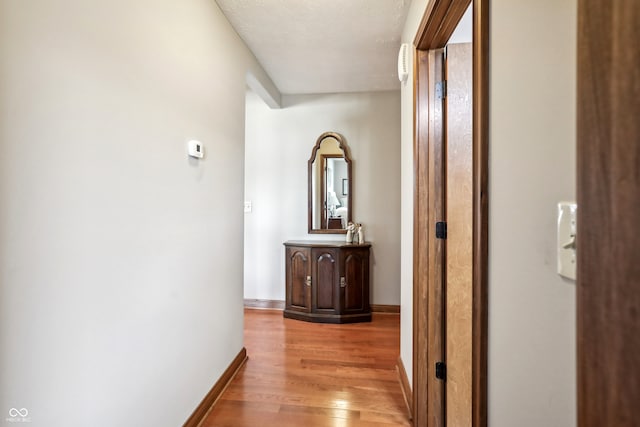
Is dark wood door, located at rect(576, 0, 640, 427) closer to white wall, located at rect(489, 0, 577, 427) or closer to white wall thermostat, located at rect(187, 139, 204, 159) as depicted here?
white wall, located at rect(489, 0, 577, 427)

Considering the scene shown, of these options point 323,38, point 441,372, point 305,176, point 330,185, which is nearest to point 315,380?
point 441,372

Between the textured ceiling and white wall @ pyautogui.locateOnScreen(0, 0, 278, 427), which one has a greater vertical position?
the textured ceiling

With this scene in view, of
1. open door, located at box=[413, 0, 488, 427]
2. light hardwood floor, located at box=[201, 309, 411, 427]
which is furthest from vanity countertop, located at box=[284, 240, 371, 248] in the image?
open door, located at box=[413, 0, 488, 427]

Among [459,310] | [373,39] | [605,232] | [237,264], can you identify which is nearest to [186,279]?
[237,264]

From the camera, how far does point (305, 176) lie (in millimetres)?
3375

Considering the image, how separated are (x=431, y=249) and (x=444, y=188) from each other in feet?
1.01

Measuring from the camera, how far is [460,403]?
138cm

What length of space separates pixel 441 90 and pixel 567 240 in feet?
3.87

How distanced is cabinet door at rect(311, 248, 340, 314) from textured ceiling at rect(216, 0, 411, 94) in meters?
1.71

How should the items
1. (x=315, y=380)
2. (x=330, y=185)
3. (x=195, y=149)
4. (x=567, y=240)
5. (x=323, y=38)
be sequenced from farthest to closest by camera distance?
(x=330, y=185) < (x=323, y=38) < (x=315, y=380) < (x=195, y=149) < (x=567, y=240)

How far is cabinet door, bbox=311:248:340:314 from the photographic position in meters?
3.00

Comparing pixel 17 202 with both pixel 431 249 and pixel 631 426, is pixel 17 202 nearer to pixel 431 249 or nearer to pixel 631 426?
pixel 631 426

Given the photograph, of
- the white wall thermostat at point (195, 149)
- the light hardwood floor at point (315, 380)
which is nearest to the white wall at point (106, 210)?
the white wall thermostat at point (195, 149)

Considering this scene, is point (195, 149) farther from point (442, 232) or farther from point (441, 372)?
point (441, 372)
